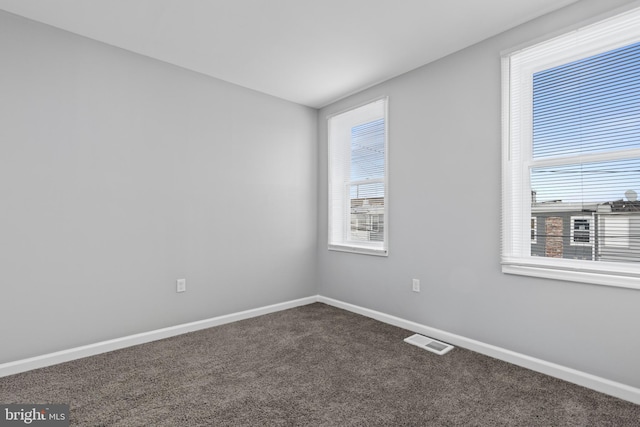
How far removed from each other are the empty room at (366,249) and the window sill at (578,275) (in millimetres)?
14

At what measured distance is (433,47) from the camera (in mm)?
2727

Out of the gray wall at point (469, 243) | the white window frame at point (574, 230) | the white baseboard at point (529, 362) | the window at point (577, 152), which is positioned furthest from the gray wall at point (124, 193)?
the white window frame at point (574, 230)

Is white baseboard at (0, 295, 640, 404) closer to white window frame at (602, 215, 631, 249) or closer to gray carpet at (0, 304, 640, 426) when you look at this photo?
gray carpet at (0, 304, 640, 426)

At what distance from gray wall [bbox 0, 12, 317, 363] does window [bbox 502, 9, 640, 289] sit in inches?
94.0

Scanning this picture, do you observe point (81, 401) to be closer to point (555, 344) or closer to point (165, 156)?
point (165, 156)

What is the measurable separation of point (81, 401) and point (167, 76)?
2578 millimetres

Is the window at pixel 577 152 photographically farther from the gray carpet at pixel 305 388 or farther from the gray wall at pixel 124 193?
the gray wall at pixel 124 193

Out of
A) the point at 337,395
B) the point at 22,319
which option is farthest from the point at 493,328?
the point at 22,319

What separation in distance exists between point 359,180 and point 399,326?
166 centimetres

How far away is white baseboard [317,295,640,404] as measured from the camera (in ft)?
6.46

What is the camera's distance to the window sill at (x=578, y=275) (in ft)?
6.41

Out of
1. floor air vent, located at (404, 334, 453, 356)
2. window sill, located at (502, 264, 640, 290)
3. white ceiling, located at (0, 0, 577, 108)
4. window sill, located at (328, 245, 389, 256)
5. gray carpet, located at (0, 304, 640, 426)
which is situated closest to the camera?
gray carpet, located at (0, 304, 640, 426)

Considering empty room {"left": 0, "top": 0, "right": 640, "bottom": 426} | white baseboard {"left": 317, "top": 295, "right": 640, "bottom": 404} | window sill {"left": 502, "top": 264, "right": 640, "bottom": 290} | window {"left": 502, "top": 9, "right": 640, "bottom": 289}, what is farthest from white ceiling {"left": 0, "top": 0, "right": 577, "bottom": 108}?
white baseboard {"left": 317, "top": 295, "right": 640, "bottom": 404}

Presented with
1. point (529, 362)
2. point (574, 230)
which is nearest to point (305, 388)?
point (529, 362)
